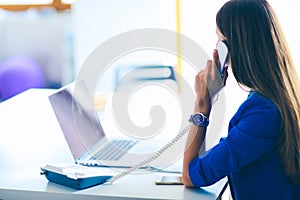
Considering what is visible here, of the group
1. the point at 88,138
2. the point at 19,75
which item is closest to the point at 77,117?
the point at 88,138

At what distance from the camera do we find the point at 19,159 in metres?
1.48

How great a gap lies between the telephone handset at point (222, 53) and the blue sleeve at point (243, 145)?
0.42 ft

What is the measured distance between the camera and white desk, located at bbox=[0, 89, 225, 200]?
1.23m

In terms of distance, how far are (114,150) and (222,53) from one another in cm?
47

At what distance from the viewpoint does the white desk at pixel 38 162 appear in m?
1.23

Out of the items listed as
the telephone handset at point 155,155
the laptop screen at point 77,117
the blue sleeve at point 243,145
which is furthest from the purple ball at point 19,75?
the blue sleeve at point 243,145

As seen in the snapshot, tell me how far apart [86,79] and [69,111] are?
0.16 metres

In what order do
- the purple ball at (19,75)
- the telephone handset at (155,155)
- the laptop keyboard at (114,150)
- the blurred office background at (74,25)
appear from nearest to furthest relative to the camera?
the telephone handset at (155,155)
the laptop keyboard at (114,150)
the blurred office background at (74,25)
the purple ball at (19,75)

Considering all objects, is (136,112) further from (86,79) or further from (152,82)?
(152,82)

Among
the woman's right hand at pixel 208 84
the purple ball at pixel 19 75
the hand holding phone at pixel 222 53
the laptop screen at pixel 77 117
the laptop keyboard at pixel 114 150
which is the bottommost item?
the purple ball at pixel 19 75

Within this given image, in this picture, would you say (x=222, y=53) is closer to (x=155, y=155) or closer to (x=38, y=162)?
(x=155, y=155)

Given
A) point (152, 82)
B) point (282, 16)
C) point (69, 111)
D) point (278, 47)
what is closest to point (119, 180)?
point (69, 111)

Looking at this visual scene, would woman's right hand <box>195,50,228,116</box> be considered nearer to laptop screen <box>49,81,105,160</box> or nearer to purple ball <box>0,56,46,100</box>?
laptop screen <box>49,81,105,160</box>

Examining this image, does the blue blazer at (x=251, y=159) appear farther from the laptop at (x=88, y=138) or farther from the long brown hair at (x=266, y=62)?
the laptop at (x=88, y=138)
